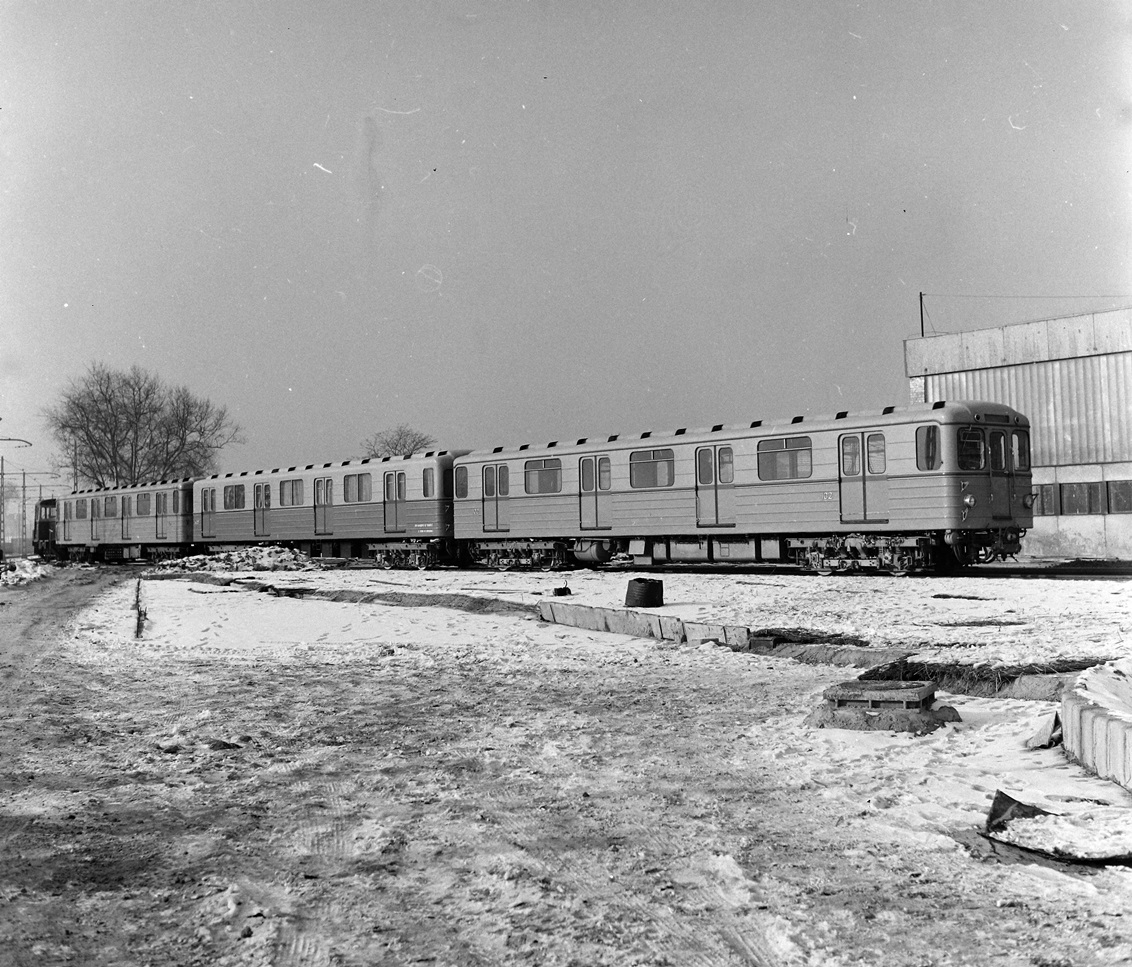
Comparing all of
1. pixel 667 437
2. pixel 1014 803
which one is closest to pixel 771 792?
pixel 1014 803

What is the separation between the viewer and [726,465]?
21.5m

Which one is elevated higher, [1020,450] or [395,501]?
[1020,450]

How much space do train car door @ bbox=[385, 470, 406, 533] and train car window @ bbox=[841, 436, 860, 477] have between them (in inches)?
532

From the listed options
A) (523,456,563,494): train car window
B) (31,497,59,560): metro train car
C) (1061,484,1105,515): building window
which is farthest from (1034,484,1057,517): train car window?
(31,497,59,560): metro train car

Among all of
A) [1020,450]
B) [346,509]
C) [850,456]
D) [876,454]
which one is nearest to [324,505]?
[346,509]

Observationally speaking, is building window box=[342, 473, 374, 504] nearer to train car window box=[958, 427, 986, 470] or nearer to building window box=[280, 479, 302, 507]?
building window box=[280, 479, 302, 507]

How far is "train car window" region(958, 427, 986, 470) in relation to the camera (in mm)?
18531

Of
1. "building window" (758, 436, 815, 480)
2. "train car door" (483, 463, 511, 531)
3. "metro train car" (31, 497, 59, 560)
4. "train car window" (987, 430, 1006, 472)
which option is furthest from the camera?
"metro train car" (31, 497, 59, 560)

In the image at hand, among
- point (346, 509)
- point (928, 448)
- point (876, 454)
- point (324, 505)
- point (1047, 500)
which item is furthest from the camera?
point (1047, 500)

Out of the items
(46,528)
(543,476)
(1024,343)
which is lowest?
(46,528)

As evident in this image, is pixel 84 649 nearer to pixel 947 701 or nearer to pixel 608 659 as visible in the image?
pixel 608 659

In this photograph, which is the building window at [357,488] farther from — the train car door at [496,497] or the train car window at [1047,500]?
the train car window at [1047,500]

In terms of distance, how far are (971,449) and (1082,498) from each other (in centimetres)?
1477

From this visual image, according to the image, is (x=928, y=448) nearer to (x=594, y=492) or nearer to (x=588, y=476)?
(x=594, y=492)
